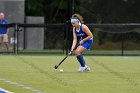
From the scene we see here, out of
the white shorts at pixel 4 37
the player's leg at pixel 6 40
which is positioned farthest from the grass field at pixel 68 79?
the white shorts at pixel 4 37

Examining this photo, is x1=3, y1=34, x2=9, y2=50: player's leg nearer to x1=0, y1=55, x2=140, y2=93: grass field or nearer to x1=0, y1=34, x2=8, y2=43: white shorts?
x1=0, y1=34, x2=8, y2=43: white shorts

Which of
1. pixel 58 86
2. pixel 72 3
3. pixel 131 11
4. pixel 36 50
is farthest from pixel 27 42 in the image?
pixel 58 86

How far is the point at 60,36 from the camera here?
27109 mm

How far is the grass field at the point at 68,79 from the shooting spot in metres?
12.0

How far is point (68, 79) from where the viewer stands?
14.1 m

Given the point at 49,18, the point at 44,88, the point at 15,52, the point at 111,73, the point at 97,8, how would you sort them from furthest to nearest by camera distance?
the point at 49,18 → the point at 97,8 → the point at 15,52 → the point at 111,73 → the point at 44,88

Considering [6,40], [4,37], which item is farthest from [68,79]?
[4,37]

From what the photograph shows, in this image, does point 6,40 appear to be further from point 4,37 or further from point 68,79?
point 68,79

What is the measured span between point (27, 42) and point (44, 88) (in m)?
16.1

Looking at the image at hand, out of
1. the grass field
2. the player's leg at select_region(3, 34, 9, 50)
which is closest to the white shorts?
the player's leg at select_region(3, 34, 9, 50)

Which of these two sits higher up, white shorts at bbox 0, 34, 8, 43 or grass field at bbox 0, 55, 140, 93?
grass field at bbox 0, 55, 140, 93

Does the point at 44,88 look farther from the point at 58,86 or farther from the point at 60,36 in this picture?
the point at 60,36

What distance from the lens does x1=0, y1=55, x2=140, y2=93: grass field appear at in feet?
39.2

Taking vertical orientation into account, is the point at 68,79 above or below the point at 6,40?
above
